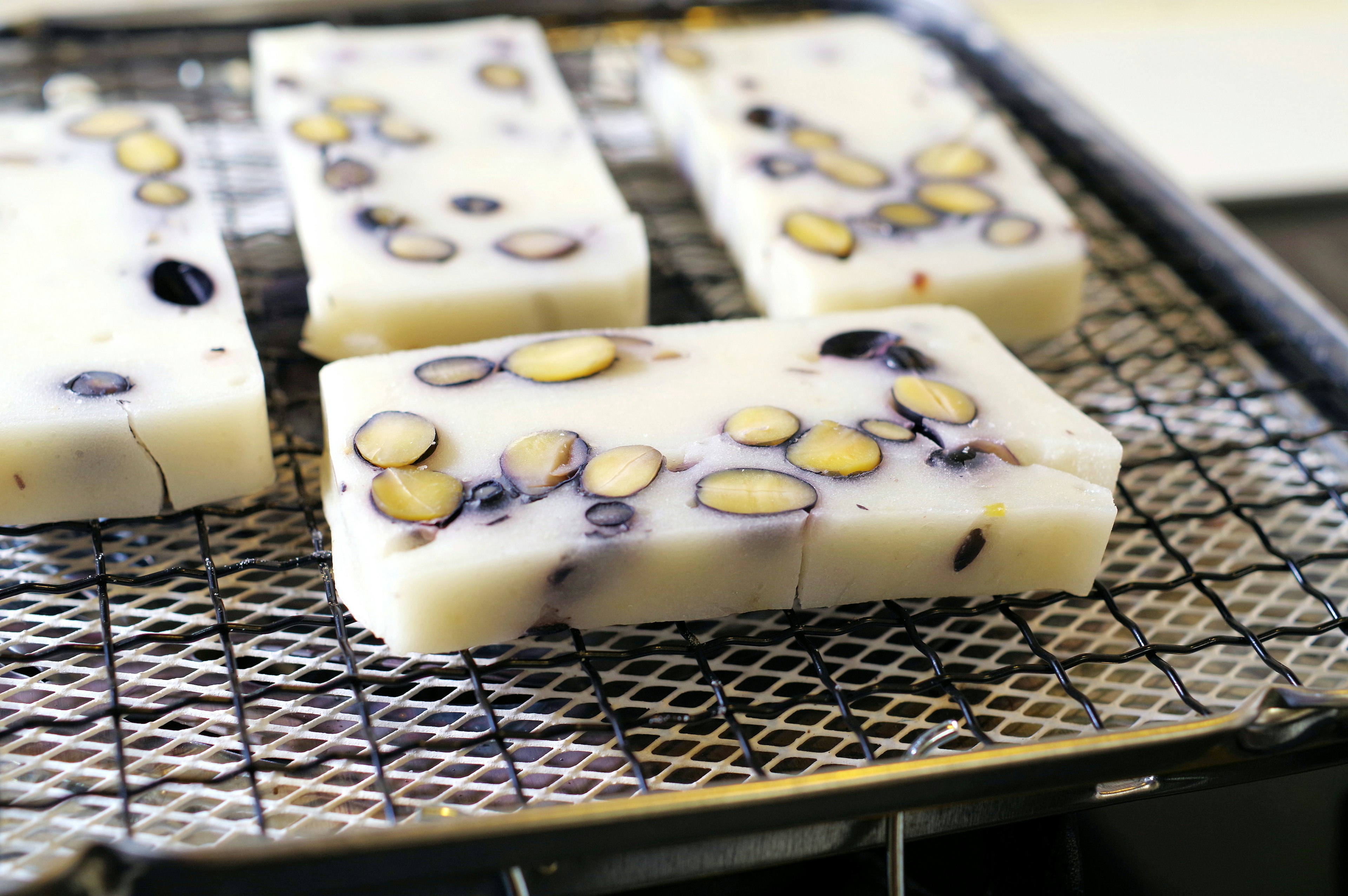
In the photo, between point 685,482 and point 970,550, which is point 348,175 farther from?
point 970,550

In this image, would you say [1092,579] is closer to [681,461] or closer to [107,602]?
[681,461]

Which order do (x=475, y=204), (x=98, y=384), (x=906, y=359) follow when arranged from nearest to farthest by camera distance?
(x=98, y=384)
(x=906, y=359)
(x=475, y=204)

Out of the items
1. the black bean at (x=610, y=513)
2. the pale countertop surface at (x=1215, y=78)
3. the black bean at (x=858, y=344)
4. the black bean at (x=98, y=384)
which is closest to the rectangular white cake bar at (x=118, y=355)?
the black bean at (x=98, y=384)

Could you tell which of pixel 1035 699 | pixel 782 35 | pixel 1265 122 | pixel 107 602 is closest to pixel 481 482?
pixel 107 602

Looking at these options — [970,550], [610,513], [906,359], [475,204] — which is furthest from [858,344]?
[475,204]

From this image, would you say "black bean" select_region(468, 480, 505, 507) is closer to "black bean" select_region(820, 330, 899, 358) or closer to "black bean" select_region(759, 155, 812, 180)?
"black bean" select_region(820, 330, 899, 358)

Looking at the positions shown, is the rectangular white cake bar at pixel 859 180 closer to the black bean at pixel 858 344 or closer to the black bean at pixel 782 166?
the black bean at pixel 782 166
